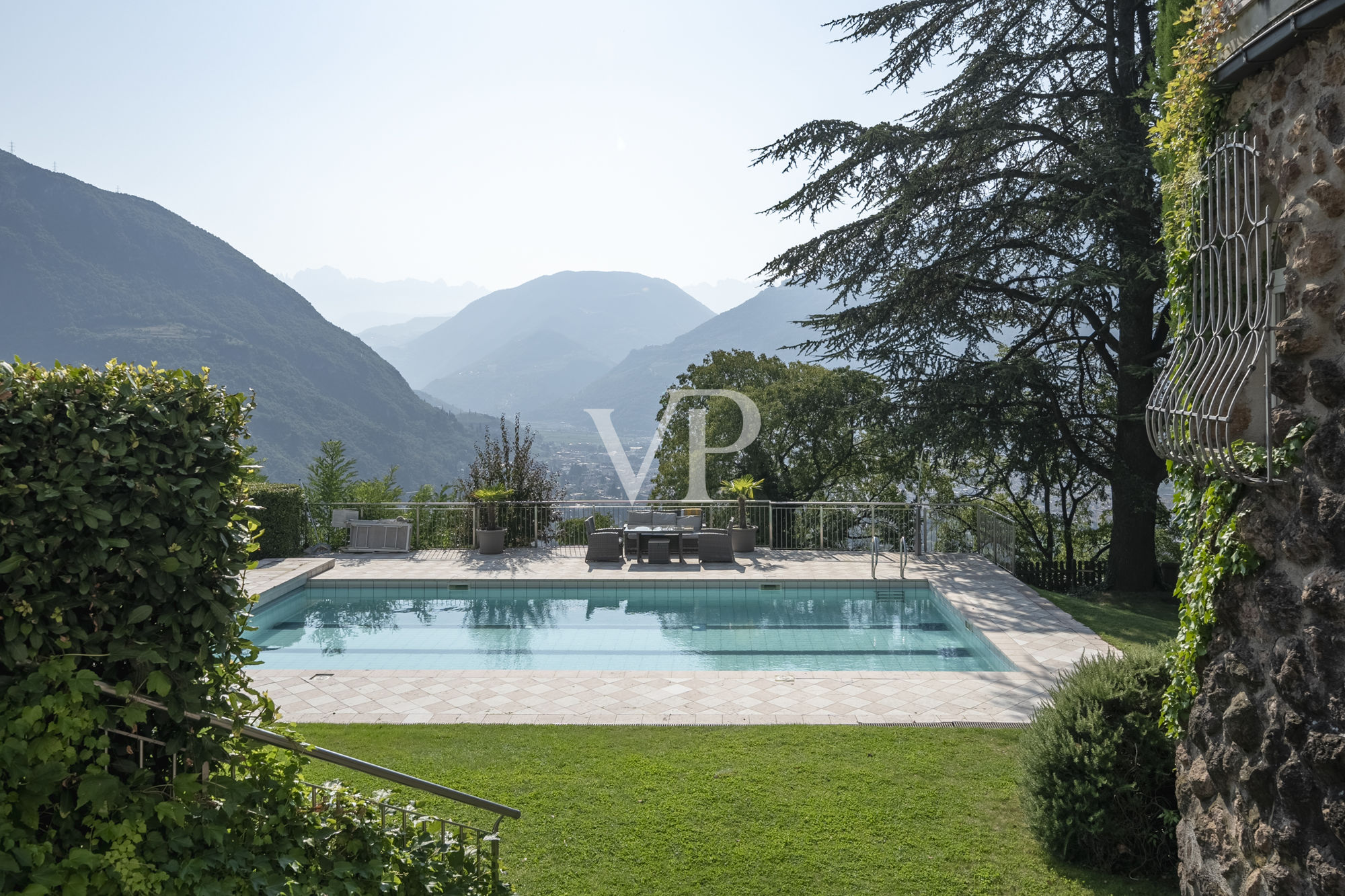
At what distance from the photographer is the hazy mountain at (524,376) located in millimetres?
141375

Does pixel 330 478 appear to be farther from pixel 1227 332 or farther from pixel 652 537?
pixel 1227 332

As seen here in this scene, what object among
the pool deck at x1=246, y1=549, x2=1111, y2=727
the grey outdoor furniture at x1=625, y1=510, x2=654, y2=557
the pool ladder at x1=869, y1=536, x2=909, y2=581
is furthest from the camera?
the grey outdoor furniture at x1=625, y1=510, x2=654, y2=557

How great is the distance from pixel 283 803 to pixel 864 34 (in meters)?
15.1

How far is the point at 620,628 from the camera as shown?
1137 centimetres

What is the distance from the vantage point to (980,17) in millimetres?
14070

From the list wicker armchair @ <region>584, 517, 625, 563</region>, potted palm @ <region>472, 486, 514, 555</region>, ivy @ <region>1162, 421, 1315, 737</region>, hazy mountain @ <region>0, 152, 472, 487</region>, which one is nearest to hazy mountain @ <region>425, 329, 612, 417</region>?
hazy mountain @ <region>0, 152, 472, 487</region>

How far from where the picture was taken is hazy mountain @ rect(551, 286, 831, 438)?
10644 cm

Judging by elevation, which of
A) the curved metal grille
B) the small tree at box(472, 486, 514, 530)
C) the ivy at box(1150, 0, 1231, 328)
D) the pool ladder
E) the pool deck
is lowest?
the pool deck

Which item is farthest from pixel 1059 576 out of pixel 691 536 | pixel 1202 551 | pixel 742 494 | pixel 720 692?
pixel 1202 551

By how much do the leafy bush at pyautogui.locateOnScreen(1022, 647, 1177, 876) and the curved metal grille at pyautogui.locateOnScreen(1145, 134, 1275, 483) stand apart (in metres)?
1.53

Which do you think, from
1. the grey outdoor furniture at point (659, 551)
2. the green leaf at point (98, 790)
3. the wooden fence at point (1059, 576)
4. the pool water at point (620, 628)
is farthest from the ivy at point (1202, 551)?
the wooden fence at point (1059, 576)

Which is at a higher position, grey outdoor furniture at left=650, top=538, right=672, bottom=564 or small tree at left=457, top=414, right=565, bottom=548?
small tree at left=457, top=414, right=565, bottom=548

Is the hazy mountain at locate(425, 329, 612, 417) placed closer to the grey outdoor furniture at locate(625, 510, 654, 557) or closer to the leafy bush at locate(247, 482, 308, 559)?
the leafy bush at locate(247, 482, 308, 559)

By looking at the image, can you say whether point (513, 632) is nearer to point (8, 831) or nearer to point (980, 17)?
point (8, 831)
